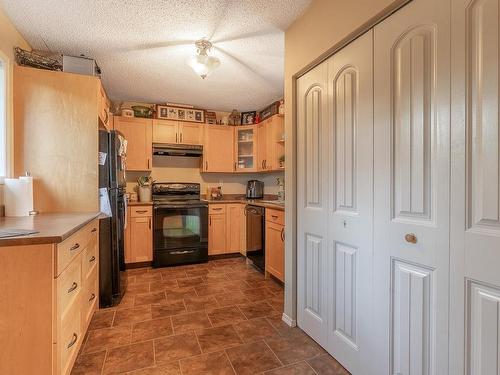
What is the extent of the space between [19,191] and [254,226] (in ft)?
8.04

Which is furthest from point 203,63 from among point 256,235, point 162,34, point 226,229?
point 226,229

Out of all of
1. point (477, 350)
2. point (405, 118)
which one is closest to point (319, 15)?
point (405, 118)

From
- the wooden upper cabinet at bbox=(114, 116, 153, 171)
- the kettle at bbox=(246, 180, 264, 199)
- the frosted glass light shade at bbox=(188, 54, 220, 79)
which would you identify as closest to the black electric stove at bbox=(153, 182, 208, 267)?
the wooden upper cabinet at bbox=(114, 116, 153, 171)

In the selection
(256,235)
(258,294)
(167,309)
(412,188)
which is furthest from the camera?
(256,235)

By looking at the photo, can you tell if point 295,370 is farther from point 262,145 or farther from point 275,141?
point 262,145

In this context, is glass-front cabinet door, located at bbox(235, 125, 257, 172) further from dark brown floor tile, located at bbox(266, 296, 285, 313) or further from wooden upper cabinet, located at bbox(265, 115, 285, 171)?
dark brown floor tile, located at bbox(266, 296, 285, 313)

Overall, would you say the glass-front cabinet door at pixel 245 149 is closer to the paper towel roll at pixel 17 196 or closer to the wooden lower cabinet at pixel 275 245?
the wooden lower cabinet at pixel 275 245

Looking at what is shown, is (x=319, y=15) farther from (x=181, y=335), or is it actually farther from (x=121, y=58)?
(x=181, y=335)

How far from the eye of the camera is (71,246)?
156 cm

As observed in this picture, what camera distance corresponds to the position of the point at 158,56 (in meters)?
2.62

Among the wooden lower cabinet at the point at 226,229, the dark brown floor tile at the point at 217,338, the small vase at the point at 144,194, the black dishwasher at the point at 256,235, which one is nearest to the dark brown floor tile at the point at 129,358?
the dark brown floor tile at the point at 217,338

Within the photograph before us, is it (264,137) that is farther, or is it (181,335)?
(264,137)

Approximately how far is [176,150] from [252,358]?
10.1 ft

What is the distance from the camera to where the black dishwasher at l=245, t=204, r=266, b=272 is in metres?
3.39
